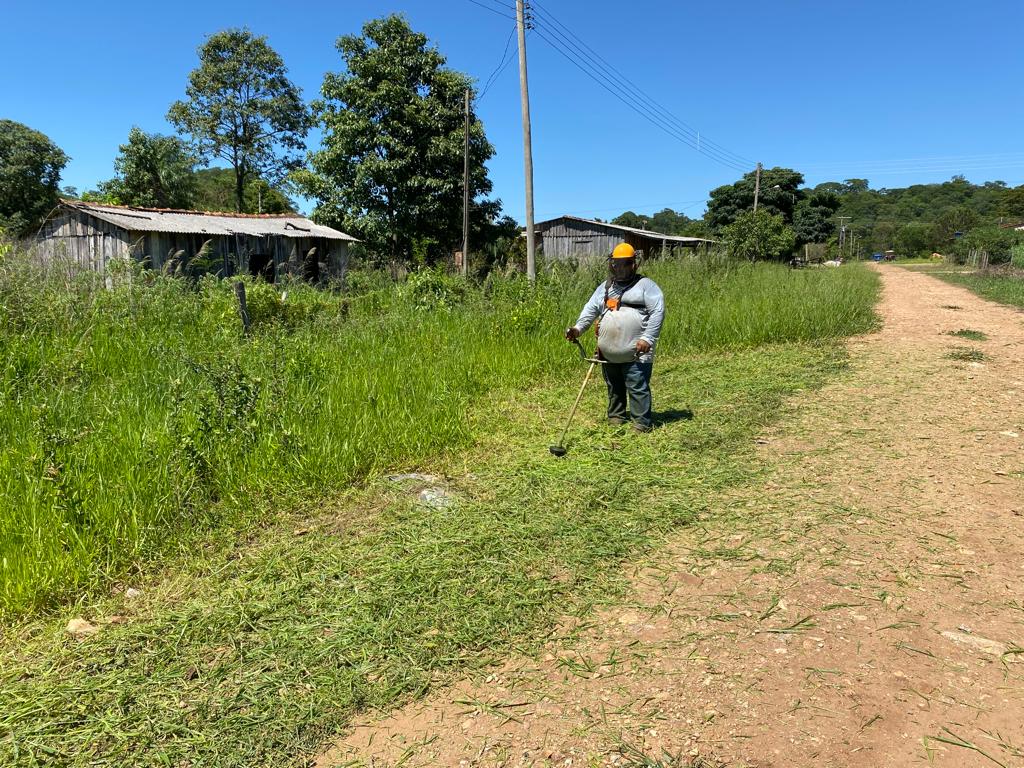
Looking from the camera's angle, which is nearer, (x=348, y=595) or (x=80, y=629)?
(x=80, y=629)

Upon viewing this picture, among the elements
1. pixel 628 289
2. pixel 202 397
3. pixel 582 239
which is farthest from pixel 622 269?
pixel 582 239

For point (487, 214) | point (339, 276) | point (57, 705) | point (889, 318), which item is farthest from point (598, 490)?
point (487, 214)

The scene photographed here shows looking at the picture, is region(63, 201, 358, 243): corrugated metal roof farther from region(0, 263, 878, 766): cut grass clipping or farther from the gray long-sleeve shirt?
the gray long-sleeve shirt

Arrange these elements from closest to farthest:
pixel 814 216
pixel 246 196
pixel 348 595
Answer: pixel 348 595
pixel 246 196
pixel 814 216

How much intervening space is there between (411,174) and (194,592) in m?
20.6

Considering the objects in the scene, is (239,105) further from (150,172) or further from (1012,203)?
(1012,203)

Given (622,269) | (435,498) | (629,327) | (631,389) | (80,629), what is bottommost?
(80,629)

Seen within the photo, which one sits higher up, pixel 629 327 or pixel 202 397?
pixel 629 327

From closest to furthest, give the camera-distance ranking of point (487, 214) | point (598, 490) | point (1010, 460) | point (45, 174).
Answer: point (598, 490), point (1010, 460), point (487, 214), point (45, 174)

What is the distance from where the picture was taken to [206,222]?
18078mm

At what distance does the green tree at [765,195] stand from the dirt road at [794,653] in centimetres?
4291

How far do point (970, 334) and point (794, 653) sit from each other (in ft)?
34.3

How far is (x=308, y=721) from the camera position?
211 cm

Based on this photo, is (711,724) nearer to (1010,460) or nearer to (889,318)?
(1010,460)
